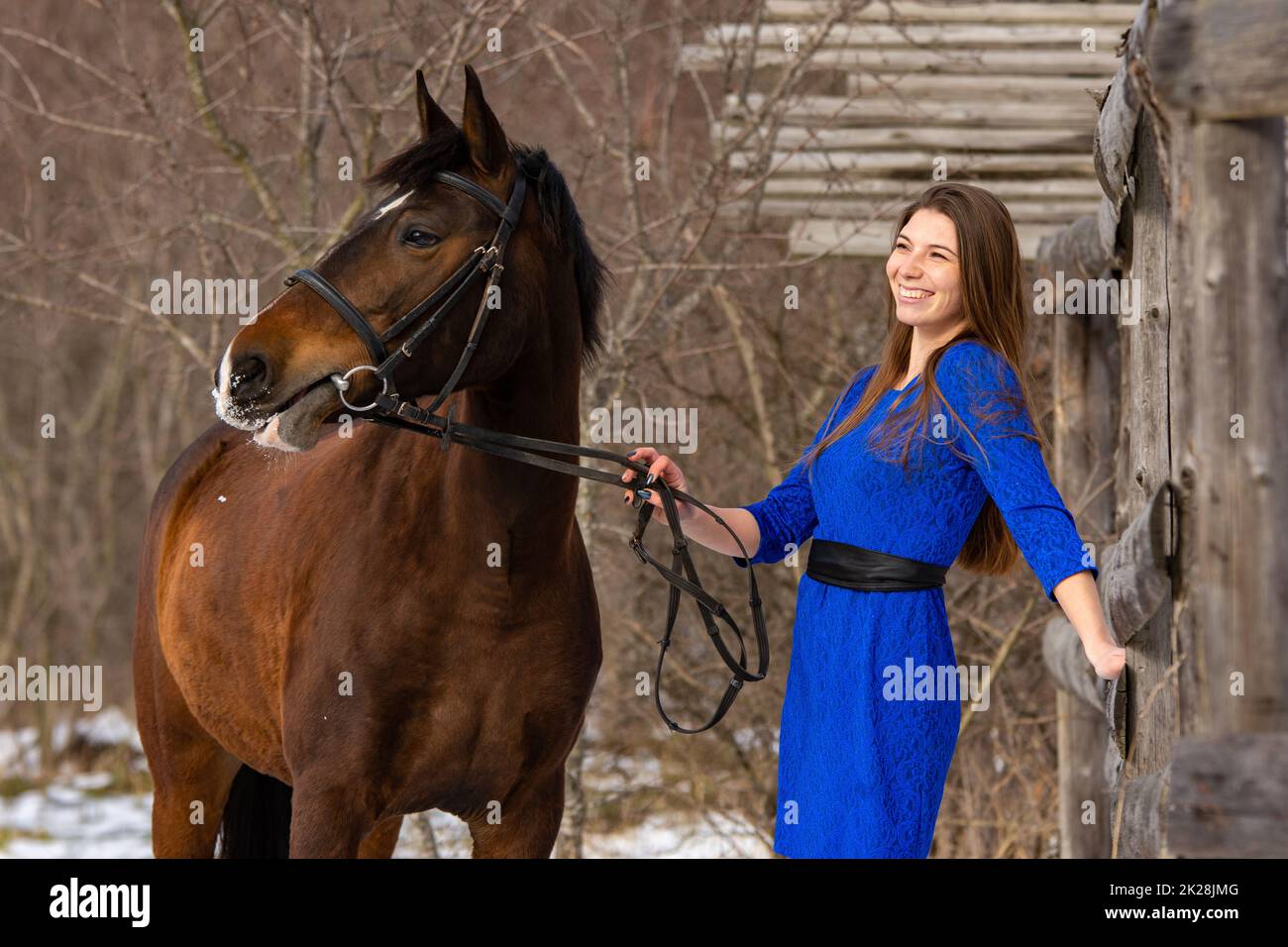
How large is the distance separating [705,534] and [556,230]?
2.54 feet

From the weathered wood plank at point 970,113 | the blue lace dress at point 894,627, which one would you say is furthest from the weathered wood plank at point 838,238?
the blue lace dress at point 894,627

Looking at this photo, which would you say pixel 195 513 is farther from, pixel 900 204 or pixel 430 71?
pixel 900 204

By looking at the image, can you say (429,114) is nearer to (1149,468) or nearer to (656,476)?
(656,476)

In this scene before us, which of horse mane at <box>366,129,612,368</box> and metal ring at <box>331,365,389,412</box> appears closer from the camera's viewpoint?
metal ring at <box>331,365,389,412</box>

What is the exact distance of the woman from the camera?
2.50 metres

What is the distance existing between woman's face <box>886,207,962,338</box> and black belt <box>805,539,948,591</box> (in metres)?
0.46

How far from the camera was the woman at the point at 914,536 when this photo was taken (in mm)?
2498

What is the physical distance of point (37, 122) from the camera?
994cm

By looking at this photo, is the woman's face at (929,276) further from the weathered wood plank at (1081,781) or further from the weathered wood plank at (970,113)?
the weathered wood plank at (970,113)

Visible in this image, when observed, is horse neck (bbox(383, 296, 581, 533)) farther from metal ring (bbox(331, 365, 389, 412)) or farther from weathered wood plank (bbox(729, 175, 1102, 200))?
weathered wood plank (bbox(729, 175, 1102, 200))

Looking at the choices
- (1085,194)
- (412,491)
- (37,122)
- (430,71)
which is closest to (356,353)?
(412,491)

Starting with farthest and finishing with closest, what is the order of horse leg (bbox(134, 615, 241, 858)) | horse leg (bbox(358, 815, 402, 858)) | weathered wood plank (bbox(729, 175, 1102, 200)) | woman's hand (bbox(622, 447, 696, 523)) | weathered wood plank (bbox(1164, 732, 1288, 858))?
weathered wood plank (bbox(729, 175, 1102, 200)), horse leg (bbox(134, 615, 241, 858)), horse leg (bbox(358, 815, 402, 858)), woman's hand (bbox(622, 447, 696, 523)), weathered wood plank (bbox(1164, 732, 1288, 858))

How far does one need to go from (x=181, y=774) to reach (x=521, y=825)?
1.49 m

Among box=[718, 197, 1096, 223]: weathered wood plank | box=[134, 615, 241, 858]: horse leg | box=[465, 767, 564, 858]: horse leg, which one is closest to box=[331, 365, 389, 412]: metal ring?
box=[465, 767, 564, 858]: horse leg
